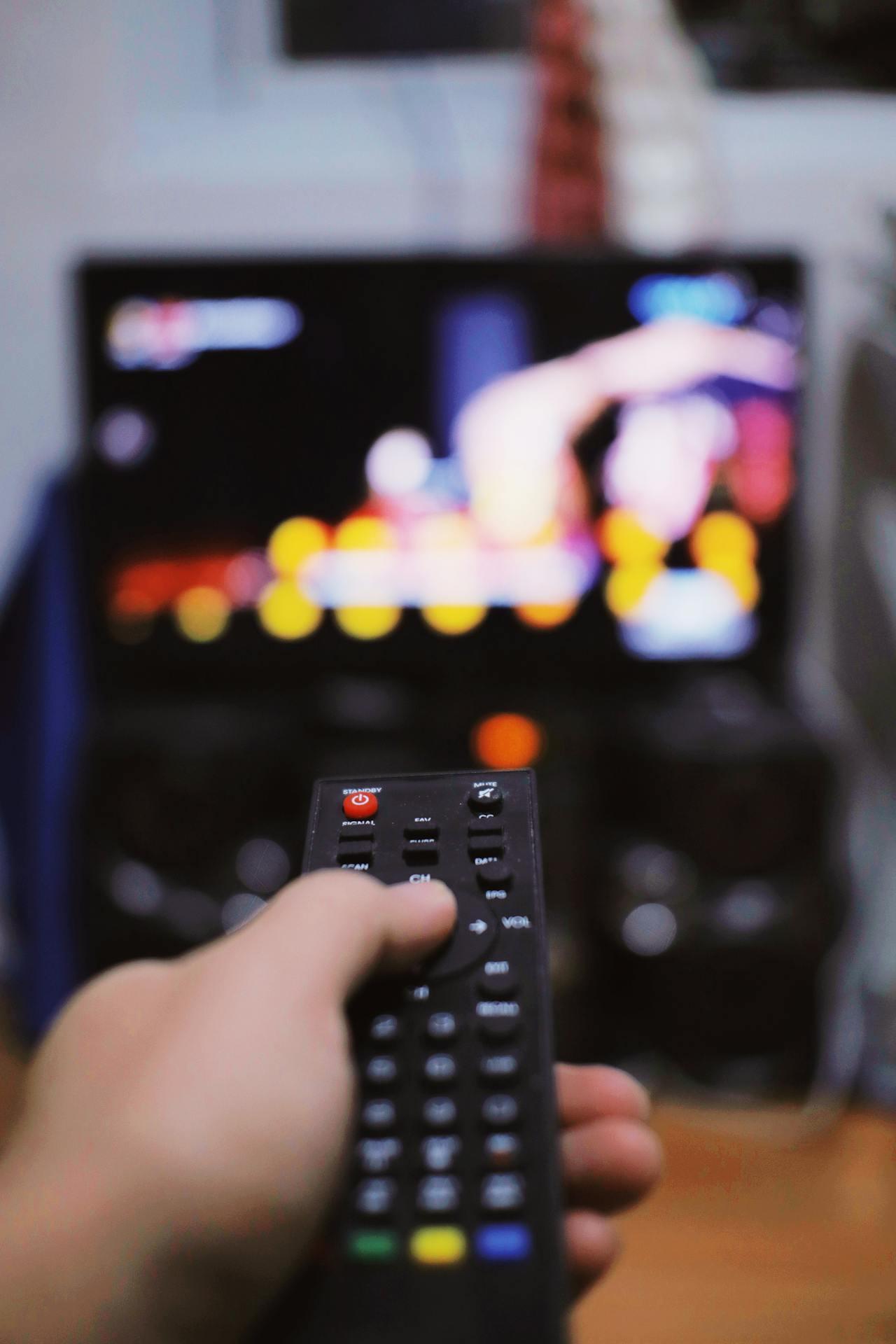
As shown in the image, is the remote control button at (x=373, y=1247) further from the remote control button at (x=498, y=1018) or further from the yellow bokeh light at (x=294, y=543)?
the yellow bokeh light at (x=294, y=543)

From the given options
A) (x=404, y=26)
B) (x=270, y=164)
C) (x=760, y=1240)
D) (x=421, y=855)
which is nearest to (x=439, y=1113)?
(x=421, y=855)

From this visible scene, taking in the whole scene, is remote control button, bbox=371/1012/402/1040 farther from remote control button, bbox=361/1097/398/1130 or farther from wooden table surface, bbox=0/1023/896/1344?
wooden table surface, bbox=0/1023/896/1344

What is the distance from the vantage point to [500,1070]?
0.40 metres

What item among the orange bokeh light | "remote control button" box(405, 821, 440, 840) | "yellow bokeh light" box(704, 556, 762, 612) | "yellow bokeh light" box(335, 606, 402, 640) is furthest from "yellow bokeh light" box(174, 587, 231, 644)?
"remote control button" box(405, 821, 440, 840)

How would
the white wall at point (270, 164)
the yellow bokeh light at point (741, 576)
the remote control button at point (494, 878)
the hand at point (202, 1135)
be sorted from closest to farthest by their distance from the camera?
the hand at point (202, 1135) < the remote control button at point (494, 878) < the yellow bokeh light at point (741, 576) < the white wall at point (270, 164)

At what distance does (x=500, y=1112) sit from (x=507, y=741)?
0.80 m

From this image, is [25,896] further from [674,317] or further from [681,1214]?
[674,317]

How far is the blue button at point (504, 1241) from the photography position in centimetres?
36

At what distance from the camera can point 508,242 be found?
4.43 feet

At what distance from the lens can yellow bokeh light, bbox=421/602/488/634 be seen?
1.20 metres

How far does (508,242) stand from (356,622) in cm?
49

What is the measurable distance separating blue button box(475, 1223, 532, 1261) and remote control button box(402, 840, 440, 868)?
0.14 metres

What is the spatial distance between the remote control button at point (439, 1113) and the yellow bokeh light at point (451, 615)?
825 mm

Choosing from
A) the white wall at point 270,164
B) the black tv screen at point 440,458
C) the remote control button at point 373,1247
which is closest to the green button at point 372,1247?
the remote control button at point 373,1247
